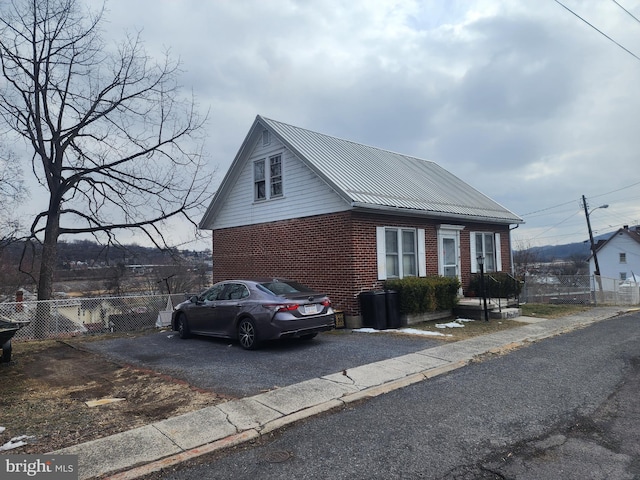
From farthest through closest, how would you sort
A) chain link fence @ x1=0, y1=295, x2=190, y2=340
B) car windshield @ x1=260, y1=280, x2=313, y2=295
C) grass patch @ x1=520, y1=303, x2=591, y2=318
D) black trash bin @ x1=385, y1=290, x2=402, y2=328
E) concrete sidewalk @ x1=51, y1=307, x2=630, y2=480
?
1. grass patch @ x1=520, y1=303, x2=591, y2=318
2. chain link fence @ x1=0, y1=295, x2=190, y2=340
3. black trash bin @ x1=385, y1=290, x2=402, y2=328
4. car windshield @ x1=260, y1=280, x2=313, y2=295
5. concrete sidewalk @ x1=51, y1=307, x2=630, y2=480

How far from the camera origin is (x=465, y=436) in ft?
14.2

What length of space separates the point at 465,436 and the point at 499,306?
9.83 m

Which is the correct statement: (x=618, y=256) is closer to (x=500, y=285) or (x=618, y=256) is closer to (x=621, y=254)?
(x=621, y=254)

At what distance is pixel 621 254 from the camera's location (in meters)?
57.7

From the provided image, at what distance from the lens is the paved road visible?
3.63m

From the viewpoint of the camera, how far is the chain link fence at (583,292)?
19.0m

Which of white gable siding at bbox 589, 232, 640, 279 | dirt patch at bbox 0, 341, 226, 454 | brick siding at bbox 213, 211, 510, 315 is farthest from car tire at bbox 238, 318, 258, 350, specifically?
white gable siding at bbox 589, 232, 640, 279

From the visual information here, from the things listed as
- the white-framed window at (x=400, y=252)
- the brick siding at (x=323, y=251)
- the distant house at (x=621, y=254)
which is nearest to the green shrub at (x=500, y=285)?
the brick siding at (x=323, y=251)

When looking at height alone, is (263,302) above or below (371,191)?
below

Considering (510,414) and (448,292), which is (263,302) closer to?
(510,414)

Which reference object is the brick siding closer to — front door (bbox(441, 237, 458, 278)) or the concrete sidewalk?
front door (bbox(441, 237, 458, 278))

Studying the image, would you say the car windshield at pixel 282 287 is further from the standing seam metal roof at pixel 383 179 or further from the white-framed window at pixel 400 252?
the white-framed window at pixel 400 252

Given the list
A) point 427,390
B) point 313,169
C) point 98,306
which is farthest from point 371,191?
point 98,306

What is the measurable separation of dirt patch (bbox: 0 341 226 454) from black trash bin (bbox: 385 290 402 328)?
6452 mm
